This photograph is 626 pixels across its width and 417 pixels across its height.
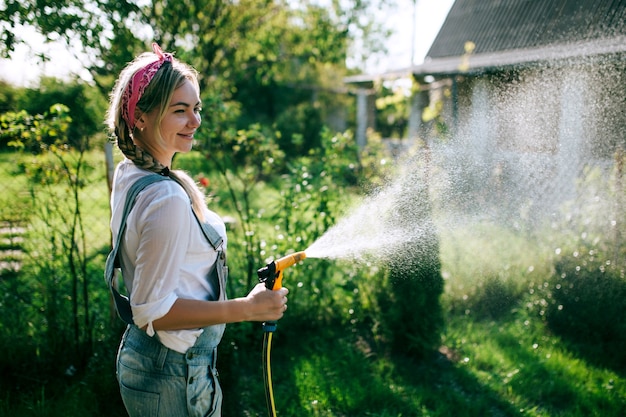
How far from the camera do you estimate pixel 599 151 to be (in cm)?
443

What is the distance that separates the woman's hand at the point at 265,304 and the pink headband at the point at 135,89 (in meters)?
0.66

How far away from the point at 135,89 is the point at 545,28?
4357mm

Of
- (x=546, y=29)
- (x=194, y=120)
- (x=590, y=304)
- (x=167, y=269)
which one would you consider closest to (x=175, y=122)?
(x=194, y=120)

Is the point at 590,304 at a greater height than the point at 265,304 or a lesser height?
lesser

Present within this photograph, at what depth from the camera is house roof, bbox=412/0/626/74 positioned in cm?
412

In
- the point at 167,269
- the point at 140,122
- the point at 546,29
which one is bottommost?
the point at 167,269

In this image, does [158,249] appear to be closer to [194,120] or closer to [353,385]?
[194,120]

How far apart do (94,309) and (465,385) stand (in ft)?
9.32

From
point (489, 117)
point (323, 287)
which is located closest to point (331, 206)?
point (323, 287)

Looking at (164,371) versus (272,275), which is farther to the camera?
(272,275)

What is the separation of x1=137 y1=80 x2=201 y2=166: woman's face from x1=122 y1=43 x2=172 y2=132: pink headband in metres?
0.03

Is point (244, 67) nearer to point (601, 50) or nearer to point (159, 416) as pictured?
point (601, 50)

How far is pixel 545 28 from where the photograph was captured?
4.69m

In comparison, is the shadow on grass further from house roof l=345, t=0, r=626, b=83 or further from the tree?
house roof l=345, t=0, r=626, b=83
